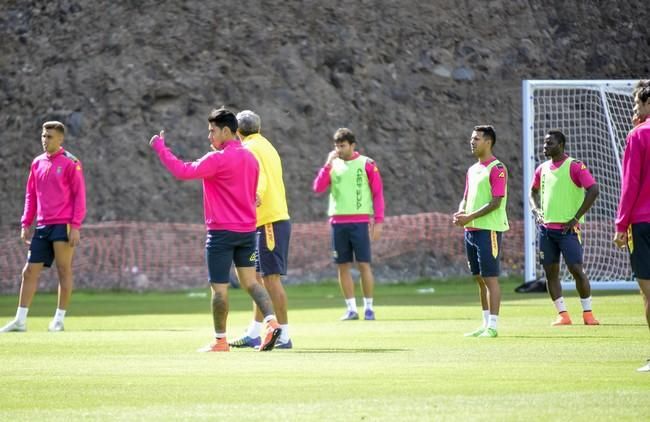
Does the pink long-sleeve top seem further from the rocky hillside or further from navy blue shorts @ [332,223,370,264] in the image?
the rocky hillside

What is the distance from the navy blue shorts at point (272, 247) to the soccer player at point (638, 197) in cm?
418

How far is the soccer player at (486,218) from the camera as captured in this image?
14.6 m

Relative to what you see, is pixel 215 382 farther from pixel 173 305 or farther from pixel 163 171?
pixel 163 171

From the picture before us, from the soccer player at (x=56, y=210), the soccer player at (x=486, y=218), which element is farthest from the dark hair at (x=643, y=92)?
the soccer player at (x=56, y=210)

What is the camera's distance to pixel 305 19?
37.7m

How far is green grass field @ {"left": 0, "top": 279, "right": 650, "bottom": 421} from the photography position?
8273 mm

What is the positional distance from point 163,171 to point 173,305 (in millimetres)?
12313

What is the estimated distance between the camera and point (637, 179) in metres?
10.3

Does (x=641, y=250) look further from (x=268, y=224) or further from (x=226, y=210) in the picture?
(x=268, y=224)

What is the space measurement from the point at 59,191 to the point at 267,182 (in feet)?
11.9

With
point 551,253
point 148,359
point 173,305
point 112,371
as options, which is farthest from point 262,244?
point 173,305

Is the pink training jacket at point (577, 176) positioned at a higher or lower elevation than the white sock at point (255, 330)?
higher

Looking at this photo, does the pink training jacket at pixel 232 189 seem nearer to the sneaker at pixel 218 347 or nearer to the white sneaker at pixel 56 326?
the sneaker at pixel 218 347

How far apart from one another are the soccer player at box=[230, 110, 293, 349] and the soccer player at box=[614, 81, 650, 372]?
4.09 metres
